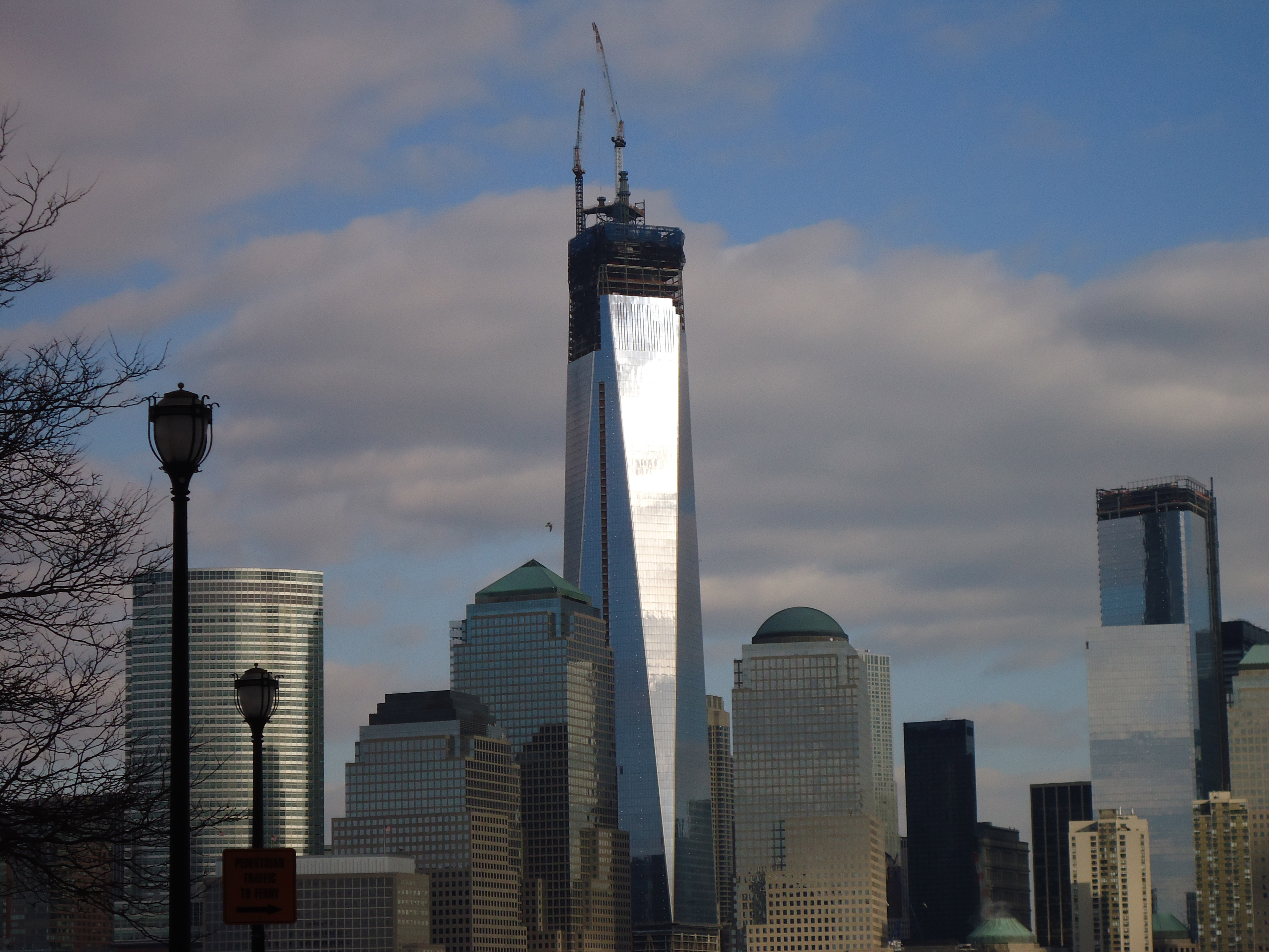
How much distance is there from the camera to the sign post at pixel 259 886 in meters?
28.4

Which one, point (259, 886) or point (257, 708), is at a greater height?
point (257, 708)

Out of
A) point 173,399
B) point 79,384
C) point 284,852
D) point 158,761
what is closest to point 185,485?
point 173,399

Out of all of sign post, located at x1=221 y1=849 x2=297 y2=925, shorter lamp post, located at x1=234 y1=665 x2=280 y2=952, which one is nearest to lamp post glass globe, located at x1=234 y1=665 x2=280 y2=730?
shorter lamp post, located at x1=234 y1=665 x2=280 y2=952

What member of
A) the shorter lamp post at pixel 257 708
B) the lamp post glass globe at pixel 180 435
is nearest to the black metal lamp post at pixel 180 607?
the lamp post glass globe at pixel 180 435

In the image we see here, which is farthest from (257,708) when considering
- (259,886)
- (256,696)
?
(259,886)

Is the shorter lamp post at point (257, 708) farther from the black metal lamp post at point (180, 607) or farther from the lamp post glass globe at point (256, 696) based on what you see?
the black metal lamp post at point (180, 607)

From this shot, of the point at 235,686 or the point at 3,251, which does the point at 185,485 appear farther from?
the point at 235,686

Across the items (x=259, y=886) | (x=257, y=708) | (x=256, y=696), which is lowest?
(x=259, y=886)

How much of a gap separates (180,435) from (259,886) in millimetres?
5850

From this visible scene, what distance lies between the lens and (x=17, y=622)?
33250 millimetres

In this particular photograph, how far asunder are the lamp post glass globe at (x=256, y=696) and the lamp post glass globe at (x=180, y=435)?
9925 millimetres

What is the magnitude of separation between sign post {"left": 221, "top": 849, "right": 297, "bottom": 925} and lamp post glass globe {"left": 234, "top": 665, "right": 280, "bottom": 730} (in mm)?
8547

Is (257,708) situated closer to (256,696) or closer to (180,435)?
(256,696)

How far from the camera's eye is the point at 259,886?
28.7 meters
